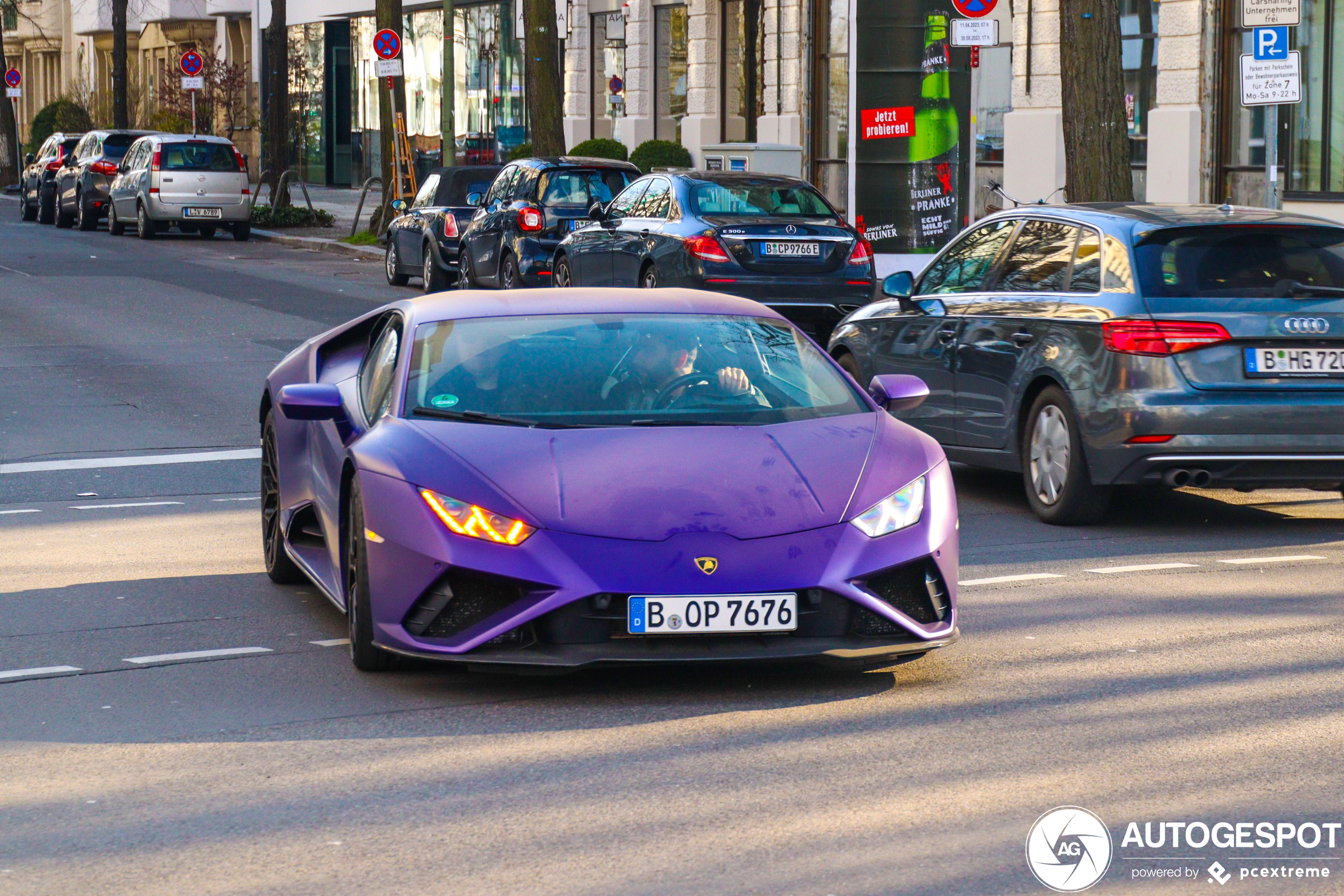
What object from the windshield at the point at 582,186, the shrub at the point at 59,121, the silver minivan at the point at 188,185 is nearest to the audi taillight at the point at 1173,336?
the windshield at the point at 582,186

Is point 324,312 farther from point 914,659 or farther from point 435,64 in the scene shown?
point 435,64

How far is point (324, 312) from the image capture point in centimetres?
2166

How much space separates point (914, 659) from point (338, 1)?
165ft

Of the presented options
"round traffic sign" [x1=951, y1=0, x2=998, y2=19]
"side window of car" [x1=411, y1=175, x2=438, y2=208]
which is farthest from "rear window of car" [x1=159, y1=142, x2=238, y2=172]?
"round traffic sign" [x1=951, y1=0, x2=998, y2=19]

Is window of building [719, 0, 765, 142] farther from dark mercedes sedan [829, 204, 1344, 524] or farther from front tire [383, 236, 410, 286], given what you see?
dark mercedes sedan [829, 204, 1344, 524]

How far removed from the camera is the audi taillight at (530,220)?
2216cm

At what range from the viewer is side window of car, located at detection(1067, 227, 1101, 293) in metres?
9.64

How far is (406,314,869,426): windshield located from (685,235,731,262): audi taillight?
10414 millimetres

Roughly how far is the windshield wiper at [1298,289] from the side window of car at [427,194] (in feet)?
58.8

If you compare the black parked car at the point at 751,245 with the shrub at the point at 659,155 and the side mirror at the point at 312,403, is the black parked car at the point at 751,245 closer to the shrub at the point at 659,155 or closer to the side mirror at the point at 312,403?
the side mirror at the point at 312,403

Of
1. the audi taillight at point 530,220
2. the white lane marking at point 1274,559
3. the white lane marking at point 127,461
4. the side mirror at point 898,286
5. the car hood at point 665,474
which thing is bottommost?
the white lane marking at point 1274,559

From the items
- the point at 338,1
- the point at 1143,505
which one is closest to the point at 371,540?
the point at 1143,505

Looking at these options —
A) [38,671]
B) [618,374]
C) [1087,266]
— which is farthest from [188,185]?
[618,374]

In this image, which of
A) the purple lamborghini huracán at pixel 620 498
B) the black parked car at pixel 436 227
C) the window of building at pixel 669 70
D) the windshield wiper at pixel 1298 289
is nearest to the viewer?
Answer: the purple lamborghini huracán at pixel 620 498
